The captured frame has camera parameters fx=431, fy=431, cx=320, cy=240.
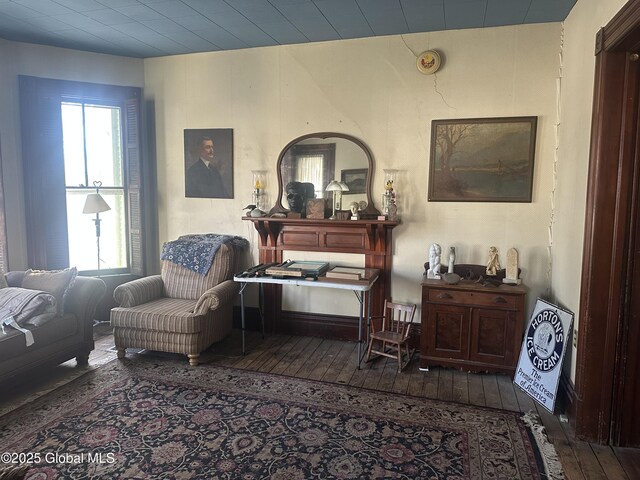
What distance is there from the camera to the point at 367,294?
411cm

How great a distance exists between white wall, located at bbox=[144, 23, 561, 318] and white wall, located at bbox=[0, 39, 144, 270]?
0.65 meters

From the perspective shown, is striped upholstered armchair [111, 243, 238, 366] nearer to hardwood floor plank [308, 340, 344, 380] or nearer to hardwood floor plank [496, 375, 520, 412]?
hardwood floor plank [308, 340, 344, 380]

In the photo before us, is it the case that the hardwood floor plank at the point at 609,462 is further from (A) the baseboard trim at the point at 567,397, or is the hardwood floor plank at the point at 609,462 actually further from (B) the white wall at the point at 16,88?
(B) the white wall at the point at 16,88

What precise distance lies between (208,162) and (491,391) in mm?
3397

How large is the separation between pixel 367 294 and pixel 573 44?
259cm

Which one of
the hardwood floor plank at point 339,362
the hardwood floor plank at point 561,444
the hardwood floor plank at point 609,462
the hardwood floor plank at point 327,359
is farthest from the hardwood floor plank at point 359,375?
the hardwood floor plank at point 609,462

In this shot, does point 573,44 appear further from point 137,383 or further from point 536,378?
point 137,383

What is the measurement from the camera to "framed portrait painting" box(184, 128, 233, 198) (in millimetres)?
4477

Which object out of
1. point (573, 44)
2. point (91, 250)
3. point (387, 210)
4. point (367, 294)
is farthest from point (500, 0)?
point (91, 250)

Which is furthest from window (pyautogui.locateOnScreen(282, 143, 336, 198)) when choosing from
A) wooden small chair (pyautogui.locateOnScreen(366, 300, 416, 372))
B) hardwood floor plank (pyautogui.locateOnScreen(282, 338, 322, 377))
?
hardwood floor plank (pyautogui.locateOnScreen(282, 338, 322, 377))

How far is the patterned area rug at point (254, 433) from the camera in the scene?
7.51ft

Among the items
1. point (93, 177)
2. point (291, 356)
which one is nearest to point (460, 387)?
point (291, 356)

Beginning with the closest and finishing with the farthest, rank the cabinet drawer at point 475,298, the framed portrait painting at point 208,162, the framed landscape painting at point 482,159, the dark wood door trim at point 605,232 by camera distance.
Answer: the dark wood door trim at point 605,232 → the cabinet drawer at point 475,298 → the framed landscape painting at point 482,159 → the framed portrait painting at point 208,162

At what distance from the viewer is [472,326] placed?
3428mm
